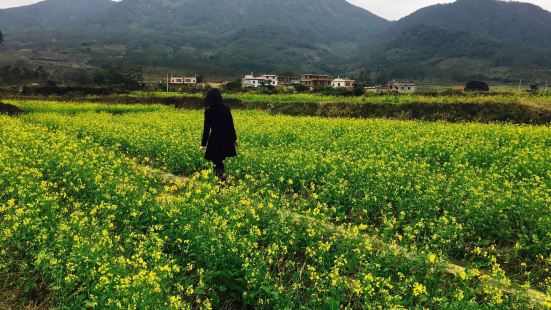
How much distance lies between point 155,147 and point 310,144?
5.32 m

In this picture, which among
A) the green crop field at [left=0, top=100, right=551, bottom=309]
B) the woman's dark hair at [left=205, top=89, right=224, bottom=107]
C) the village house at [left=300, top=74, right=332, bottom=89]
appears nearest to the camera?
the green crop field at [left=0, top=100, right=551, bottom=309]

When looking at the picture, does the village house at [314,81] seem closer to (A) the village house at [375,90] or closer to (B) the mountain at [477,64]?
(A) the village house at [375,90]

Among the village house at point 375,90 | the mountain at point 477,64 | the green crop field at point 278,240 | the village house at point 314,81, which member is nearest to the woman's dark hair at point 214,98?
the green crop field at point 278,240

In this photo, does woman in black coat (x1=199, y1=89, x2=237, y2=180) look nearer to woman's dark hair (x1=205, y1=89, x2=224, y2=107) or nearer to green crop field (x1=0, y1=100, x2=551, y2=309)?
woman's dark hair (x1=205, y1=89, x2=224, y2=107)

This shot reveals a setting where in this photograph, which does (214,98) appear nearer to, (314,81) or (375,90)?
(375,90)

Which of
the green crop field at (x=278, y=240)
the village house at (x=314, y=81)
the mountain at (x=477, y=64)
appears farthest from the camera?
the mountain at (x=477, y=64)

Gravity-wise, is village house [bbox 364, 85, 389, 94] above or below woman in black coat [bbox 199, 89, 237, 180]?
above

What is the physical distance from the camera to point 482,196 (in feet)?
26.4

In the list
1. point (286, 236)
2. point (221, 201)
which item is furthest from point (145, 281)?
point (221, 201)

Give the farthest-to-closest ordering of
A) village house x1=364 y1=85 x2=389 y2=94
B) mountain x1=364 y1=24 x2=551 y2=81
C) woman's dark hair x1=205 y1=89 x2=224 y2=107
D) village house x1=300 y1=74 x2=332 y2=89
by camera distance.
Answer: mountain x1=364 y1=24 x2=551 y2=81
village house x1=300 y1=74 x2=332 y2=89
village house x1=364 y1=85 x2=389 y2=94
woman's dark hair x1=205 y1=89 x2=224 y2=107

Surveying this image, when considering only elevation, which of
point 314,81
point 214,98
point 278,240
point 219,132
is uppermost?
point 314,81

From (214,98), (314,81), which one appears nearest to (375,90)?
(314,81)

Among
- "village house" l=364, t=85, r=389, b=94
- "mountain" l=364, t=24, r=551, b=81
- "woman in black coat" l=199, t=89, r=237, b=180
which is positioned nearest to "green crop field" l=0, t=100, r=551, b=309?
"woman in black coat" l=199, t=89, r=237, b=180

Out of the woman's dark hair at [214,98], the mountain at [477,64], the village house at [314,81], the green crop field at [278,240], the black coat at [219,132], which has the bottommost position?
the green crop field at [278,240]
